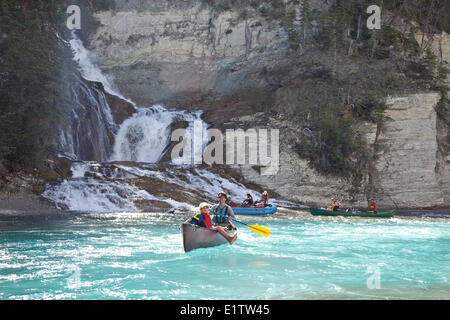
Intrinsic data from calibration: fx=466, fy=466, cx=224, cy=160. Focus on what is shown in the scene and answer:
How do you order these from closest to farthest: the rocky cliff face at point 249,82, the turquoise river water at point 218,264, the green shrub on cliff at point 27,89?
the turquoise river water at point 218,264 < the green shrub on cliff at point 27,89 < the rocky cliff face at point 249,82

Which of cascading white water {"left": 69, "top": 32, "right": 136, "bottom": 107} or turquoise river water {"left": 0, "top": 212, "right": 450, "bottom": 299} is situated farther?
cascading white water {"left": 69, "top": 32, "right": 136, "bottom": 107}

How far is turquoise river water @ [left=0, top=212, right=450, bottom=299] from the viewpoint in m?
7.74

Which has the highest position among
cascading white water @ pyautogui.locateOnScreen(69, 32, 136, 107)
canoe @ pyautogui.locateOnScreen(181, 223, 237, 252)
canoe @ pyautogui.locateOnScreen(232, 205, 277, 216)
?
cascading white water @ pyautogui.locateOnScreen(69, 32, 136, 107)

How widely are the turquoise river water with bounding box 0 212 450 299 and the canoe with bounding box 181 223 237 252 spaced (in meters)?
0.23

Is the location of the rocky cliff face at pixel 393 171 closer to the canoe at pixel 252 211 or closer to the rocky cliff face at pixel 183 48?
the canoe at pixel 252 211

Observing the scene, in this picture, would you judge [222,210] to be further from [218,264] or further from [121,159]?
[121,159]

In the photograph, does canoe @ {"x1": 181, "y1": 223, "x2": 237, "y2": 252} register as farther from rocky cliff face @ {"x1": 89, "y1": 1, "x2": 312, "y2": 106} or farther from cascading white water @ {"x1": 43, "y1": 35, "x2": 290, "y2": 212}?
rocky cliff face @ {"x1": 89, "y1": 1, "x2": 312, "y2": 106}

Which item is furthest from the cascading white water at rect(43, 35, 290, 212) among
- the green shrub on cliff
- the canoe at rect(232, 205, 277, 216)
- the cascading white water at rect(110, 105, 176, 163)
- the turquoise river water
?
the turquoise river water

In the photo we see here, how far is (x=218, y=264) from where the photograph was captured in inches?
411

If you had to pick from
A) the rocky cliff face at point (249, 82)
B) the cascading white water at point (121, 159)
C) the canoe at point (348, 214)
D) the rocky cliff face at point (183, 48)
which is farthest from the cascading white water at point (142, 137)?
the canoe at point (348, 214)

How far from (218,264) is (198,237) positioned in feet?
4.03

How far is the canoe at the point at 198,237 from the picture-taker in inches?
440

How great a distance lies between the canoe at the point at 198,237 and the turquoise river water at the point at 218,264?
0.77 ft

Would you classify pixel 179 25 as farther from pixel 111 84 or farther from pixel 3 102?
pixel 3 102
